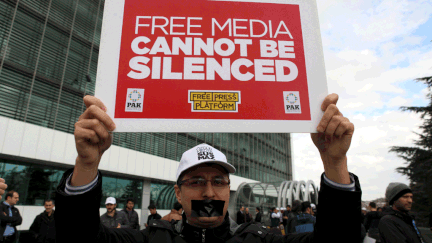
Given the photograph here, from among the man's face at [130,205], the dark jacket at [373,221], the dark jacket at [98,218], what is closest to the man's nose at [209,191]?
the dark jacket at [98,218]

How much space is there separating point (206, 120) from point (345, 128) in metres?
0.72

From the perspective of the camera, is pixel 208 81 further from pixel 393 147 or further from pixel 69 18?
pixel 393 147

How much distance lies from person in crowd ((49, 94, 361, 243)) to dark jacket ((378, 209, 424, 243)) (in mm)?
2322

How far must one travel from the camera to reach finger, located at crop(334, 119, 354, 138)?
1395mm

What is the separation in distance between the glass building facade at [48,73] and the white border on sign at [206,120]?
40.2 ft

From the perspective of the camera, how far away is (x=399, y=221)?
11.0ft

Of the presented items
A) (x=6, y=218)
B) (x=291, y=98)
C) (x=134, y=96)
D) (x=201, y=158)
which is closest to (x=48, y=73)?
(x=6, y=218)

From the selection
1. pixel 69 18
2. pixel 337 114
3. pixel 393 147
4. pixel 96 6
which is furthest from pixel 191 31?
pixel 393 147

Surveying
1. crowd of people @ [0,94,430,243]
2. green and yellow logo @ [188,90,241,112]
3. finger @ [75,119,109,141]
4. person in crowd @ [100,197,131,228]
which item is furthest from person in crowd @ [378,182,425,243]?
person in crowd @ [100,197,131,228]

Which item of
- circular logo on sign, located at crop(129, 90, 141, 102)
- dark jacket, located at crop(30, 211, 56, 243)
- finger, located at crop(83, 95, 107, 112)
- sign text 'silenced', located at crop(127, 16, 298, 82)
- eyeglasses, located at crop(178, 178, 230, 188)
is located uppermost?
sign text 'silenced', located at crop(127, 16, 298, 82)

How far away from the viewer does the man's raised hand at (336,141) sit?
1.42 metres

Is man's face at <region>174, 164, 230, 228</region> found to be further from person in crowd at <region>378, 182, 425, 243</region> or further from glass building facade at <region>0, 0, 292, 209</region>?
glass building facade at <region>0, 0, 292, 209</region>

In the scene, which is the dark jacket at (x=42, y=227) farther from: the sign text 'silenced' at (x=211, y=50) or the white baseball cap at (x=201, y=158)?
the sign text 'silenced' at (x=211, y=50)

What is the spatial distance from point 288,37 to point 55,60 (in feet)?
48.1
